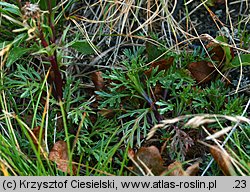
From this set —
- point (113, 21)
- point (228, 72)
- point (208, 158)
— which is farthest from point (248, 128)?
point (113, 21)

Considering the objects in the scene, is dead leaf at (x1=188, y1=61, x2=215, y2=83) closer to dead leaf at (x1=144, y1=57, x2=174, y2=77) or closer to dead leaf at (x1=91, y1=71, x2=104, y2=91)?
dead leaf at (x1=144, y1=57, x2=174, y2=77)

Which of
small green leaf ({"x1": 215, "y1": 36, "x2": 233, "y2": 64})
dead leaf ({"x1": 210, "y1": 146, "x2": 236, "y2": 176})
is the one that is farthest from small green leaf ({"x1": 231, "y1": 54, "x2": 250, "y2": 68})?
dead leaf ({"x1": 210, "y1": 146, "x2": 236, "y2": 176})

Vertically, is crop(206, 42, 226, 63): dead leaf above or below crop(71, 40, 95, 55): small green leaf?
below

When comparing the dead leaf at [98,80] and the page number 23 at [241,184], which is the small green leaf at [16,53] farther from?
the page number 23 at [241,184]

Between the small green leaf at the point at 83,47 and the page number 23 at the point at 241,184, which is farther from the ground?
the small green leaf at the point at 83,47

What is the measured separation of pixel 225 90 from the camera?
181 centimetres

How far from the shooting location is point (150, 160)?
5.17 feet

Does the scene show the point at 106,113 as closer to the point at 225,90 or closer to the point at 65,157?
the point at 65,157

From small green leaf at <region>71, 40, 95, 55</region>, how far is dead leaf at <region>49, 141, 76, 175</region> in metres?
0.40

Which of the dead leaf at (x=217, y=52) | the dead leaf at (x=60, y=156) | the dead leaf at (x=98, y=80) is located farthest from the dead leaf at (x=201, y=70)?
the dead leaf at (x=60, y=156)

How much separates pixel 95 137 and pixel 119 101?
18 cm

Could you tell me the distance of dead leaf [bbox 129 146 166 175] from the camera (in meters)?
1.56

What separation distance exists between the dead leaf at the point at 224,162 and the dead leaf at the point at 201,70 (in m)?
0.41

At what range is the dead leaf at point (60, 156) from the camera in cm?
158
